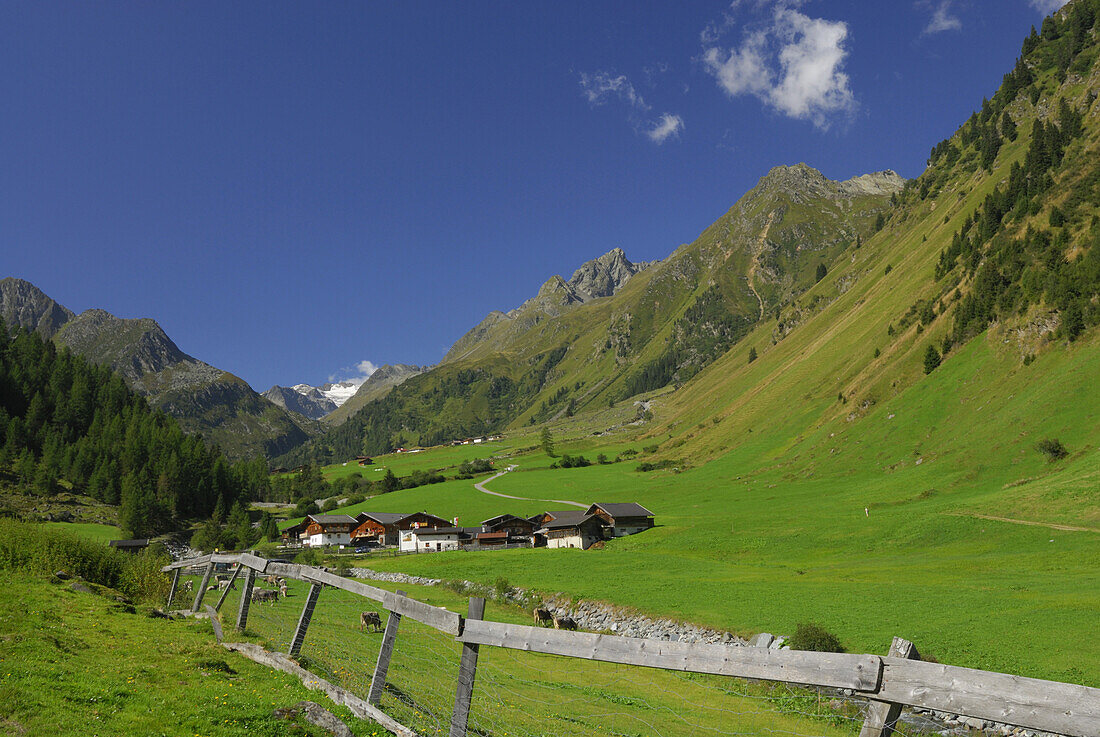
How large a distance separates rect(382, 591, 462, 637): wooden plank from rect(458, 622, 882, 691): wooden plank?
0.62 meters

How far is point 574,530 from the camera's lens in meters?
112

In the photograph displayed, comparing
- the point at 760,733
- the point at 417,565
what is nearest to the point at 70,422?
the point at 417,565

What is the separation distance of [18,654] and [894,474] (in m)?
105

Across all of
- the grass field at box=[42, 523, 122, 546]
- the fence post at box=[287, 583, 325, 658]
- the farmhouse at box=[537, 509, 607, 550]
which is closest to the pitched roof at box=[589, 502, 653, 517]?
the farmhouse at box=[537, 509, 607, 550]

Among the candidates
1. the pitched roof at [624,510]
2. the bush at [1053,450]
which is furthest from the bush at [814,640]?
the pitched roof at [624,510]

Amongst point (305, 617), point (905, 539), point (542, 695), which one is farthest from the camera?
point (905, 539)

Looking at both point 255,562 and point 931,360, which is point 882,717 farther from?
point 931,360

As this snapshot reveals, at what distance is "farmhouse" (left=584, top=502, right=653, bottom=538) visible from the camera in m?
110

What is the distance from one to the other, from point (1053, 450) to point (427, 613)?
283 ft

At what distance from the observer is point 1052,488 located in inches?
2418

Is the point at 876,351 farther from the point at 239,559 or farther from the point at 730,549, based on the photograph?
the point at 239,559

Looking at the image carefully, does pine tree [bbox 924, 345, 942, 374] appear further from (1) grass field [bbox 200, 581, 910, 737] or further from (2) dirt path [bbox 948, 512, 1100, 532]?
(1) grass field [bbox 200, 581, 910, 737]

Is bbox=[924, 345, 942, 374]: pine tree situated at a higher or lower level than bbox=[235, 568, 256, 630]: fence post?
higher

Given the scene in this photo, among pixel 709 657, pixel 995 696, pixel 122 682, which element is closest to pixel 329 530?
pixel 122 682
